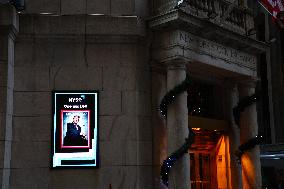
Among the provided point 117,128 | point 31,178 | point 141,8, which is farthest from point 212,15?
point 31,178

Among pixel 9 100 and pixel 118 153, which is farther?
pixel 118 153

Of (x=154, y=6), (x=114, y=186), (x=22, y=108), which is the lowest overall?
(x=114, y=186)

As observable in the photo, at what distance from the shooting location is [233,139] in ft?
51.8

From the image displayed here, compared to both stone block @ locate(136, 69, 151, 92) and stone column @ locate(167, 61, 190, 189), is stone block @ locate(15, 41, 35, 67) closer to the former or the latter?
stone block @ locate(136, 69, 151, 92)

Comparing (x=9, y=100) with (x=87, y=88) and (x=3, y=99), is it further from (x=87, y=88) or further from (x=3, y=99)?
(x=87, y=88)

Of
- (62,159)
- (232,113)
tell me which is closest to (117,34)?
(62,159)

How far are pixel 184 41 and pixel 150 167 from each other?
362 cm

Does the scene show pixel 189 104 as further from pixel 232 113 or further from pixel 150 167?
pixel 150 167

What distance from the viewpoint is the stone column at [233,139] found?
15.6 meters

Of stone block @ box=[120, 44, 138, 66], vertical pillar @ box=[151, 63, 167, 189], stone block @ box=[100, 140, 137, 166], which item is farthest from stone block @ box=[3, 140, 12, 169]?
vertical pillar @ box=[151, 63, 167, 189]

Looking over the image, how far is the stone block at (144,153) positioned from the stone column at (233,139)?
4.33 meters

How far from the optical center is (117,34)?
41.2ft

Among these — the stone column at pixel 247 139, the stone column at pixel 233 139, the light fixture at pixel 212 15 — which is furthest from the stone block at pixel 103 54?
the stone column at pixel 247 139

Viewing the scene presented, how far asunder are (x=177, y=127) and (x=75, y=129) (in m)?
2.72
